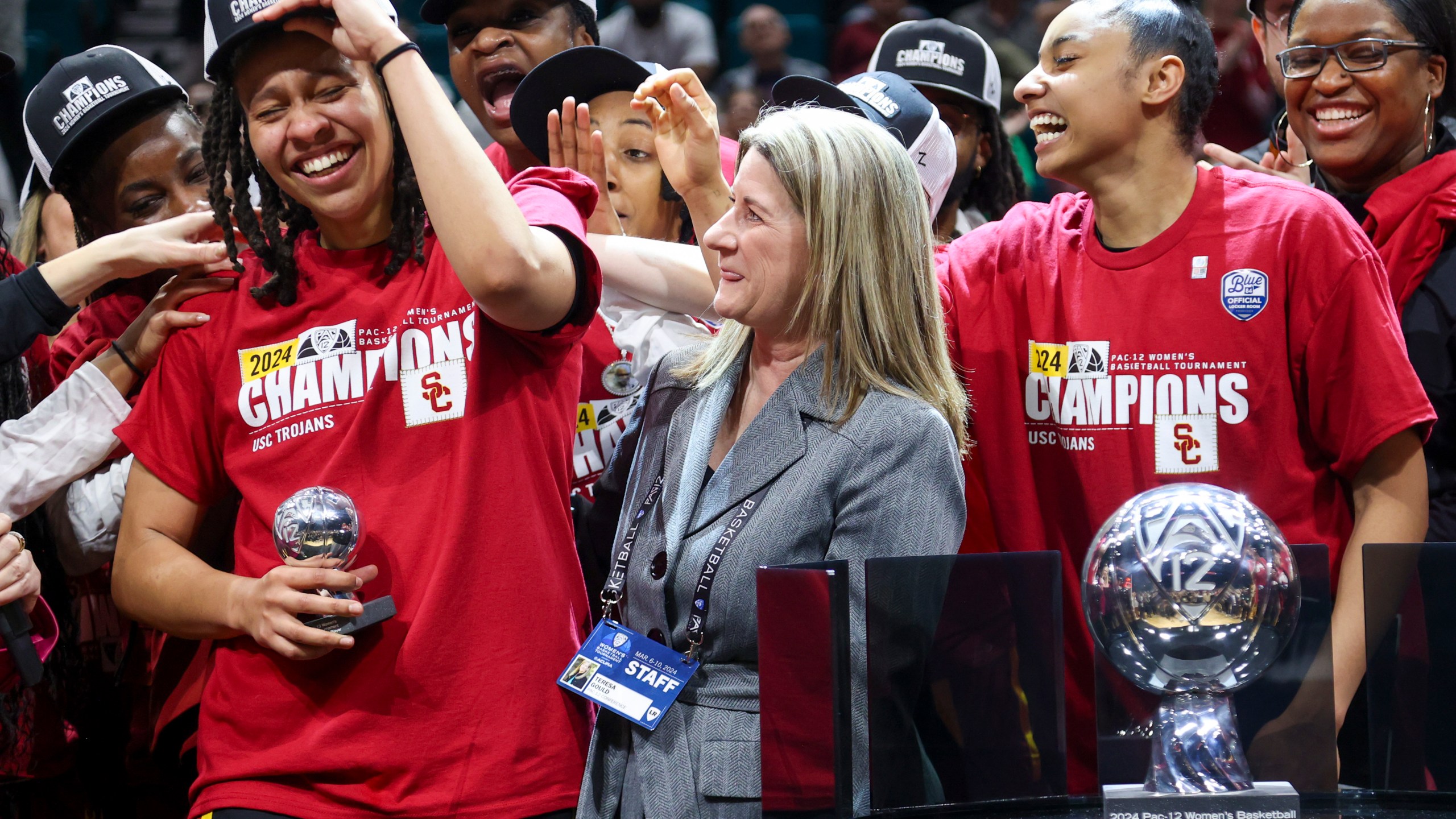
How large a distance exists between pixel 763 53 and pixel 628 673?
5887 mm

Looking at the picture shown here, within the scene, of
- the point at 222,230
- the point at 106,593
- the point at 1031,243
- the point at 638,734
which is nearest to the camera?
the point at 638,734

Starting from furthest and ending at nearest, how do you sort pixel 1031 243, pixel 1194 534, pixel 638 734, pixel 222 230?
1. pixel 1031 243
2. pixel 222 230
3. pixel 638 734
4. pixel 1194 534

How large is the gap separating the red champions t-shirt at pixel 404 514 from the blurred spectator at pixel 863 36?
5.33m

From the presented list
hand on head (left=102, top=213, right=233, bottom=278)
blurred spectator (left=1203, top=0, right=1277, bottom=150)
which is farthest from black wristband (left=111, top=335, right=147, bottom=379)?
blurred spectator (left=1203, top=0, right=1277, bottom=150)

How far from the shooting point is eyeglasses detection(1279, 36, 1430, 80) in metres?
2.61

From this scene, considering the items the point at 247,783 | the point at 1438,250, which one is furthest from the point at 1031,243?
the point at 247,783

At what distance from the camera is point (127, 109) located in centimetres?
264

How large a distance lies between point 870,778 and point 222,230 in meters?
1.38

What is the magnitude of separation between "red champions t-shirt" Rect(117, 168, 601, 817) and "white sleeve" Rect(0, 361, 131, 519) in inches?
11.0

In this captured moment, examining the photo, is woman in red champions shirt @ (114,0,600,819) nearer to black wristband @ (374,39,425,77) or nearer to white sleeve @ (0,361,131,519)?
black wristband @ (374,39,425,77)

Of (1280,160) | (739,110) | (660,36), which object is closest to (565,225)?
(1280,160)

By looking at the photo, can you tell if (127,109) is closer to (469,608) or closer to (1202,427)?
(469,608)

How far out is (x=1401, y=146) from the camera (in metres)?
2.68

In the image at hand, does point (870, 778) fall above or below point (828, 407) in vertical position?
below
